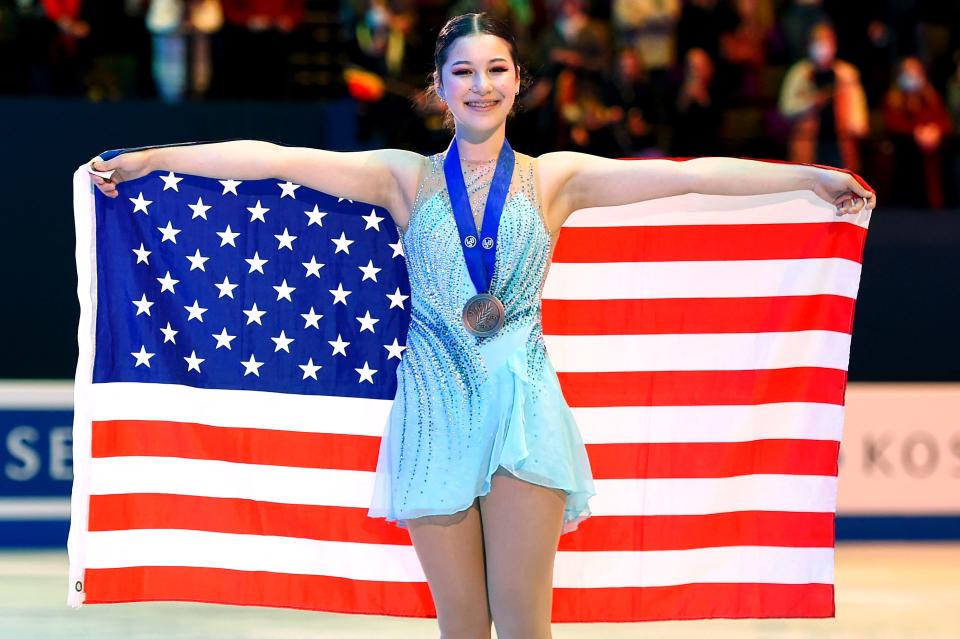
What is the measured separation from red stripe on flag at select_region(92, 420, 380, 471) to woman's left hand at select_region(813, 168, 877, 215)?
60.9 inches

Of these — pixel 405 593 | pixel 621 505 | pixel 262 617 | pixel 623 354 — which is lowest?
pixel 262 617

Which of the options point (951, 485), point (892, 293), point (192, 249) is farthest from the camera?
point (892, 293)

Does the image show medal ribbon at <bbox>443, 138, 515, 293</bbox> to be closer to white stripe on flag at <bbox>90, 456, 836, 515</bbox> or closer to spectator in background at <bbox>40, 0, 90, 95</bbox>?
white stripe on flag at <bbox>90, 456, 836, 515</bbox>

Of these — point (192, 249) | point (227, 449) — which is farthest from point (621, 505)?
point (192, 249)

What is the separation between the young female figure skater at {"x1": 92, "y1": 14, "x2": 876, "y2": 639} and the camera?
3.15 meters

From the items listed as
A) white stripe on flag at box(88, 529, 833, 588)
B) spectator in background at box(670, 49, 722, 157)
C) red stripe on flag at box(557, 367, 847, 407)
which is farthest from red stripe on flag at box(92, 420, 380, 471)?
spectator in background at box(670, 49, 722, 157)

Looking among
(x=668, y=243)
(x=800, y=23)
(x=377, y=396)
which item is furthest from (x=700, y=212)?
(x=800, y=23)

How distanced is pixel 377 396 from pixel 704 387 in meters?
1.04

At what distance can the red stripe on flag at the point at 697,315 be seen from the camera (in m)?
4.18

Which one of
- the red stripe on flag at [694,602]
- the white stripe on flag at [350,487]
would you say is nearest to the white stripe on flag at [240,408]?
the white stripe on flag at [350,487]

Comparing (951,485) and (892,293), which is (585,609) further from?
(892,293)

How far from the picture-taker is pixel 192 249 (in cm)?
407

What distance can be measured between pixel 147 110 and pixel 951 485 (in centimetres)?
503

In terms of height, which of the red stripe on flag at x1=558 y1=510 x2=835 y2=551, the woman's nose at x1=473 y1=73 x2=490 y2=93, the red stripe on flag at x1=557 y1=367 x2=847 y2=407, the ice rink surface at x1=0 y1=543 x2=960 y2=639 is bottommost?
the ice rink surface at x1=0 y1=543 x2=960 y2=639
